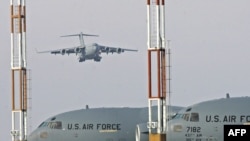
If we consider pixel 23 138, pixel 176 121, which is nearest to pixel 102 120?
pixel 176 121

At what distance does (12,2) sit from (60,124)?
18.1 meters

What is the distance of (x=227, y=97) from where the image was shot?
2594 inches

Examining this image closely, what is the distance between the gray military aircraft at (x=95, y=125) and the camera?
7394cm

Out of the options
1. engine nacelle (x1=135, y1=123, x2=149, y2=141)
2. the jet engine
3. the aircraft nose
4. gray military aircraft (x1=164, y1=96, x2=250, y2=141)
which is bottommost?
the aircraft nose

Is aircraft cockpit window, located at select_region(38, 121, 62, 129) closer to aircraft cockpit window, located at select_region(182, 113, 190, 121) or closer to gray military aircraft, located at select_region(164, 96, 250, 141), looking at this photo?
gray military aircraft, located at select_region(164, 96, 250, 141)

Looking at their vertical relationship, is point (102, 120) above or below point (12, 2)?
below

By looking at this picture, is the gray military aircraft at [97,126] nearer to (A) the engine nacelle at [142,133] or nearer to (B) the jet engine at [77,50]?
(A) the engine nacelle at [142,133]

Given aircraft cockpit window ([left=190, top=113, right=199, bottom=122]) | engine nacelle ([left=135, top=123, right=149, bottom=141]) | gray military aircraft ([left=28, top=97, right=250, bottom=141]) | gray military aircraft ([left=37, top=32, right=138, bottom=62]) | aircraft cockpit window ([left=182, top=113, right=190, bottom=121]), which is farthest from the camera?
gray military aircraft ([left=37, top=32, right=138, bottom=62])

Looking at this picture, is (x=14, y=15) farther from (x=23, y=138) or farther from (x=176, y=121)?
(x=176, y=121)

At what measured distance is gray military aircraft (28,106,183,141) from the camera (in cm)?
7394

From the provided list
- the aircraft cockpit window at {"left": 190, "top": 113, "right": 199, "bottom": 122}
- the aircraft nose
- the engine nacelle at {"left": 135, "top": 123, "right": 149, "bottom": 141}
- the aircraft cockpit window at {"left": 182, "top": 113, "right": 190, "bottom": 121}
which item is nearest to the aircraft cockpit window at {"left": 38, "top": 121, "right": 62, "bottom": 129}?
the aircraft nose

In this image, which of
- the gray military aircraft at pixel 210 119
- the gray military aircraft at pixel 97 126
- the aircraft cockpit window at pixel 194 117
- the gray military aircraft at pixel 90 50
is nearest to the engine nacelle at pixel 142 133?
the gray military aircraft at pixel 97 126

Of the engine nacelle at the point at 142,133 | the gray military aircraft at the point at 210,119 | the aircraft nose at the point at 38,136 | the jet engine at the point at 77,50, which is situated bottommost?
the aircraft nose at the point at 38,136

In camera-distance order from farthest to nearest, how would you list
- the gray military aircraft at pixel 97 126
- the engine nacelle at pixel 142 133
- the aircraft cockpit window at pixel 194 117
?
the gray military aircraft at pixel 97 126 < the engine nacelle at pixel 142 133 < the aircraft cockpit window at pixel 194 117
